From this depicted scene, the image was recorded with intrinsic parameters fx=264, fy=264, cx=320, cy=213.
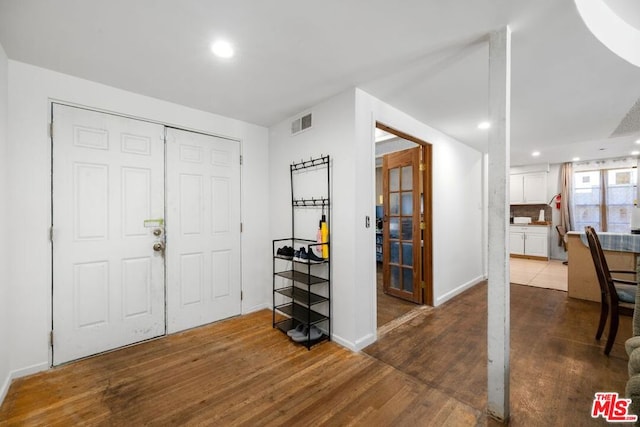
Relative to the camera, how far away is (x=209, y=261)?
3.03 meters

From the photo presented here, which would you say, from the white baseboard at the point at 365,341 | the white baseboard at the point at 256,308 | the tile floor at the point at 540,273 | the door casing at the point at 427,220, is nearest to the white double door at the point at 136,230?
Answer: the white baseboard at the point at 256,308

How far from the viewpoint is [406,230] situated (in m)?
3.78

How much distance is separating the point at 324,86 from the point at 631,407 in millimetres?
2749

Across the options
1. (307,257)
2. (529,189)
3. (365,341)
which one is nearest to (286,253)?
(307,257)

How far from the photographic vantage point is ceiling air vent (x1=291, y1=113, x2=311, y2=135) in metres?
2.89

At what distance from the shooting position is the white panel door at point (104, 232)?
2207 mm

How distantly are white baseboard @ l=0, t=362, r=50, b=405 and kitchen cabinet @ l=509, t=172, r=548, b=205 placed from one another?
8.53 meters

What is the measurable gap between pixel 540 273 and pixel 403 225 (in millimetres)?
3721

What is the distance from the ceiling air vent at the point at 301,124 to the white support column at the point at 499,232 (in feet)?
5.67

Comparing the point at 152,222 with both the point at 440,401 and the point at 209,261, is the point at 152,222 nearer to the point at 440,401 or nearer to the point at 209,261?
the point at 209,261

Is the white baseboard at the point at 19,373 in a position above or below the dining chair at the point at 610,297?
below

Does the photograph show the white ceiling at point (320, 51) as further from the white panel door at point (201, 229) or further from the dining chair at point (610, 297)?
the dining chair at point (610, 297)

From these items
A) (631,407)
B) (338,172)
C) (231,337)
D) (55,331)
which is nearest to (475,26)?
(338,172)

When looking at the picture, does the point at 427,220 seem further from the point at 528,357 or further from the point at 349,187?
the point at 528,357
